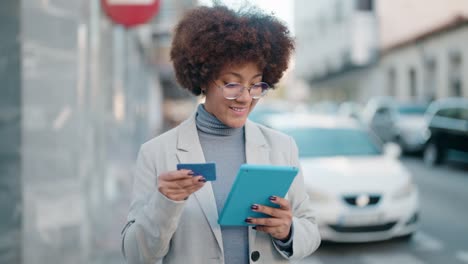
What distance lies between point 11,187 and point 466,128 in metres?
11.3

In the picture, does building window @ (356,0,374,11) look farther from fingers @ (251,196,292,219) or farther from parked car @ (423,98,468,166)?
fingers @ (251,196,292,219)

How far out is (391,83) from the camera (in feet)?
108

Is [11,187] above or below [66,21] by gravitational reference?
below

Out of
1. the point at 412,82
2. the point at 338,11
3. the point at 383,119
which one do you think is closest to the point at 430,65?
the point at 412,82

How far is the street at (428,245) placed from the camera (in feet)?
19.2

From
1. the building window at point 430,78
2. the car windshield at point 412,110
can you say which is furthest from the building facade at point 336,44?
the car windshield at point 412,110

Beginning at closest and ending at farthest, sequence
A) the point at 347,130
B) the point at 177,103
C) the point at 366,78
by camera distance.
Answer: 1. the point at 347,130
2. the point at 366,78
3. the point at 177,103

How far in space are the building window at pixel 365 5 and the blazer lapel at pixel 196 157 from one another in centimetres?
3530

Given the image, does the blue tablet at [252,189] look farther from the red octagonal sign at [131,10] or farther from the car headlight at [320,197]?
the red octagonal sign at [131,10]

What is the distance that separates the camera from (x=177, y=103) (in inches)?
1690

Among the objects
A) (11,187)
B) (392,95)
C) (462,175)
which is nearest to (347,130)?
(11,187)

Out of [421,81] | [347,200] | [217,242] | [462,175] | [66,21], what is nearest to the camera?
[217,242]

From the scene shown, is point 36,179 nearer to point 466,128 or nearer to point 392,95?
point 466,128

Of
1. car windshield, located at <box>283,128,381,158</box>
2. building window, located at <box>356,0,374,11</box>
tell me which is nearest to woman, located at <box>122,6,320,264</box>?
car windshield, located at <box>283,128,381,158</box>
